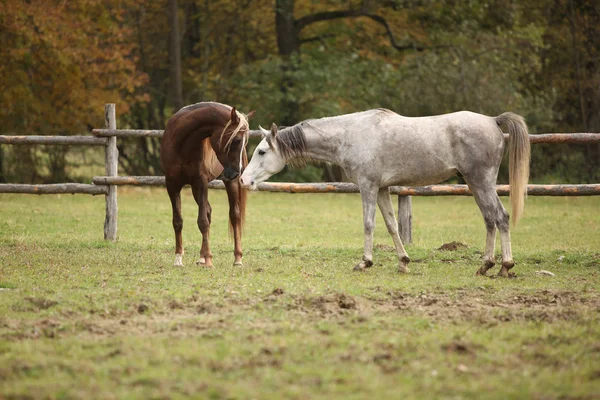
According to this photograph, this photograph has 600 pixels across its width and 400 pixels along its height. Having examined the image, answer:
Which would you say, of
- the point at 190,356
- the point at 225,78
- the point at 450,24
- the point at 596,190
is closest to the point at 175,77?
the point at 225,78

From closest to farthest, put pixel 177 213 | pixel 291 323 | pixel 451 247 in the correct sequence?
pixel 291 323 → pixel 177 213 → pixel 451 247

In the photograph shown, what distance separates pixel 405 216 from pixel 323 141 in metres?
2.58

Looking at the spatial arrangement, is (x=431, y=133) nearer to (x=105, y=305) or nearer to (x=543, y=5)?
(x=105, y=305)

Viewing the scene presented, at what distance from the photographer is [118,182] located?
10.3m

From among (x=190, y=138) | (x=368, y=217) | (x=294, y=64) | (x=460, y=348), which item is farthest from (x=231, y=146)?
(x=294, y=64)

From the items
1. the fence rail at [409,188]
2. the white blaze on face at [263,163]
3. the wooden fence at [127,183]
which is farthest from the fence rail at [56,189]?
the white blaze on face at [263,163]

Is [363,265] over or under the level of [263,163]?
under

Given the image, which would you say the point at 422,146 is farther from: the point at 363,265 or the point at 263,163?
the point at 263,163

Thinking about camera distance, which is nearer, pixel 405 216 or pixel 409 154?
pixel 409 154

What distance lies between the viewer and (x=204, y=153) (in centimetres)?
821

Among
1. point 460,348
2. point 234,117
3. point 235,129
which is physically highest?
point 234,117

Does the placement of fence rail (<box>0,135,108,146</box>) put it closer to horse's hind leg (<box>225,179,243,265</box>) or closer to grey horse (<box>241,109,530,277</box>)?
horse's hind leg (<box>225,179,243,265</box>)

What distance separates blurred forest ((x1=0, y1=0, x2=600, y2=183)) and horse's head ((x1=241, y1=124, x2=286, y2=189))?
38.9ft

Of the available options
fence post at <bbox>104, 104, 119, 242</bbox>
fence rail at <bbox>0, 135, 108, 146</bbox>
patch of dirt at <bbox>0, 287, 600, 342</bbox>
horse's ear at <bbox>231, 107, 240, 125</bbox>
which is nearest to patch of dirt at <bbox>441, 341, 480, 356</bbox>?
patch of dirt at <bbox>0, 287, 600, 342</bbox>
